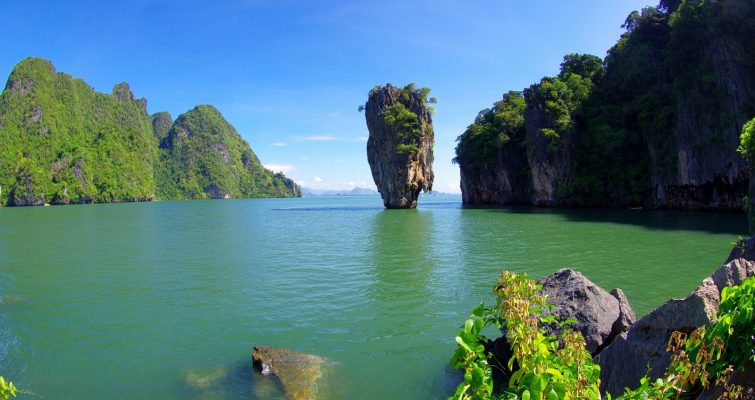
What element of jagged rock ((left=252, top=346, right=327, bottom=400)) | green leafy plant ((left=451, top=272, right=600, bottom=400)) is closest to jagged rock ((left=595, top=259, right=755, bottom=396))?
green leafy plant ((left=451, top=272, right=600, bottom=400))

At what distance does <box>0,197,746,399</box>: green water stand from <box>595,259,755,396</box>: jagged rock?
2913 millimetres

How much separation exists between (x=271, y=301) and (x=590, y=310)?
8658 millimetres

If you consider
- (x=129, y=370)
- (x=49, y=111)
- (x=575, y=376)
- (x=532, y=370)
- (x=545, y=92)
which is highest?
(x=49, y=111)

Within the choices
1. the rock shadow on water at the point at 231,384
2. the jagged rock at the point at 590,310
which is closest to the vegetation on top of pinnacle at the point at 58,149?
the rock shadow on water at the point at 231,384

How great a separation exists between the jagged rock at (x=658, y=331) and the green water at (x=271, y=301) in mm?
2913

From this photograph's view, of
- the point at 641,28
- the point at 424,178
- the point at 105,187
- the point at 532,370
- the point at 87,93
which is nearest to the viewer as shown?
the point at 532,370

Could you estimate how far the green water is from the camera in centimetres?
802

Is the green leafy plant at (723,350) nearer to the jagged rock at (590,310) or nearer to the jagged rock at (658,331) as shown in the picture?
the jagged rock at (658,331)

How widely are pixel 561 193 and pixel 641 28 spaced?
62.6ft

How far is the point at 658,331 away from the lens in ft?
15.9

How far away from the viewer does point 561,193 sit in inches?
2096

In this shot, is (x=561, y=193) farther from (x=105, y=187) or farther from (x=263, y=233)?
(x=105, y=187)

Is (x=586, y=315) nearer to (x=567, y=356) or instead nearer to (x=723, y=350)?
(x=723, y=350)

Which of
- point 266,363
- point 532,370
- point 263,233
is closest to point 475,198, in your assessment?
point 263,233
